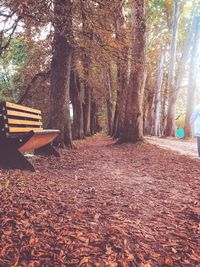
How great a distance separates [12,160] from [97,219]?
3.03 m

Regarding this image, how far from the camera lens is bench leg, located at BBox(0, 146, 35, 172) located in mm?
5945

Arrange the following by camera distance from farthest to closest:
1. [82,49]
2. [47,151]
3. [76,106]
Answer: [76,106] → [82,49] → [47,151]

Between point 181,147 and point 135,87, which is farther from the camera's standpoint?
point 181,147

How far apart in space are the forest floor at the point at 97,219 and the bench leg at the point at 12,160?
0.31 metres

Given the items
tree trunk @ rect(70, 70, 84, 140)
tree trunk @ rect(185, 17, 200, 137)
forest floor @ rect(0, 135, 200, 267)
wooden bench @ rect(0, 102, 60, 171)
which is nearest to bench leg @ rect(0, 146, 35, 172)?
wooden bench @ rect(0, 102, 60, 171)

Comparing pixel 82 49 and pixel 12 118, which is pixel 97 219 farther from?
pixel 82 49

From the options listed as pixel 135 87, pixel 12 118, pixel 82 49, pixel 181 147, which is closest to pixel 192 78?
pixel 181 147

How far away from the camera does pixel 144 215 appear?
3729mm

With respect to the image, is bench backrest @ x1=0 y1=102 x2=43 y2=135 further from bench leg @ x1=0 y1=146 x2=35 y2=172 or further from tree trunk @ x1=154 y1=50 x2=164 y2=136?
tree trunk @ x1=154 y1=50 x2=164 y2=136

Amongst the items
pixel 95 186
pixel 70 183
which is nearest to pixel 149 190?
pixel 95 186

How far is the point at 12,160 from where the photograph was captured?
5.99 metres

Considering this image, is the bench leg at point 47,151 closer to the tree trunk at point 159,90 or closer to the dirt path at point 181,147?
the dirt path at point 181,147

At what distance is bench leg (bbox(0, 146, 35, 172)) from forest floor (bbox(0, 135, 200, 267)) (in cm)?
31

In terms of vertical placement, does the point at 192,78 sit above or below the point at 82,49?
above
